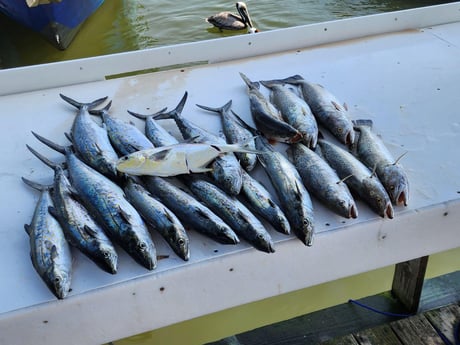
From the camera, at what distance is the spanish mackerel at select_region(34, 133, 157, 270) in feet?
5.63

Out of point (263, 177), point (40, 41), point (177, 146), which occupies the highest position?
point (177, 146)

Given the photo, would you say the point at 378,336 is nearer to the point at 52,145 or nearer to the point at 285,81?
the point at 285,81

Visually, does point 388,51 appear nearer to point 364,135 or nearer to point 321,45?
point 321,45

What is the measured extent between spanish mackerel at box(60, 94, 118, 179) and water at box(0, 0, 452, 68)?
4910 millimetres

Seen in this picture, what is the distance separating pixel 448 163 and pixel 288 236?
0.95 meters

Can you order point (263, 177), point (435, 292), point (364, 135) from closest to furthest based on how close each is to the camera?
1. point (263, 177)
2. point (364, 135)
3. point (435, 292)

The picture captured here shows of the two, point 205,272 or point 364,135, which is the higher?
point 364,135

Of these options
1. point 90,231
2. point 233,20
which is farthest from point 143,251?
point 233,20

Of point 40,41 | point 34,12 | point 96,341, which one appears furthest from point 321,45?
point 40,41

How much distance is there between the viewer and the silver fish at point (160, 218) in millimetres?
1746

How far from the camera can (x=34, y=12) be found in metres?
6.20

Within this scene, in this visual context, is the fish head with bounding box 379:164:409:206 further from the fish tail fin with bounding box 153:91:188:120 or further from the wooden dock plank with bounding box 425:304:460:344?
the fish tail fin with bounding box 153:91:188:120

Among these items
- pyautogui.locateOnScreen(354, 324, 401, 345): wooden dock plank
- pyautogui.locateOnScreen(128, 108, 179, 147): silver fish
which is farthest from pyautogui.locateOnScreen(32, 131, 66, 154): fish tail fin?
pyautogui.locateOnScreen(354, 324, 401, 345): wooden dock plank

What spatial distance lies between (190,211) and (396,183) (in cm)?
89
